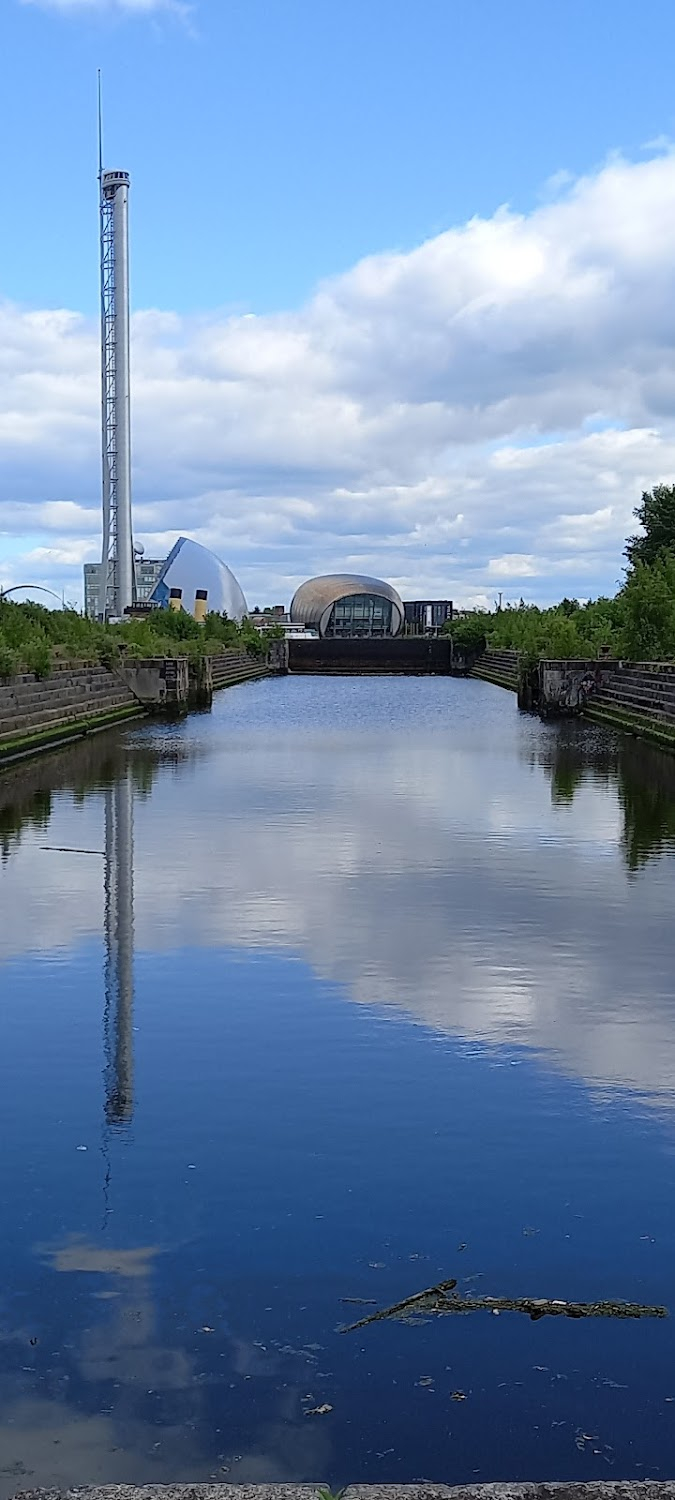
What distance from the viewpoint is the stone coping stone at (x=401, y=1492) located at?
3475 millimetres

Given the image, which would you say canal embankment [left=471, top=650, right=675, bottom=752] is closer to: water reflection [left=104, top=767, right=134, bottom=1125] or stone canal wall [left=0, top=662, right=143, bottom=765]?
stone canal wall [left=0, top=662, right=143, bottom=765]

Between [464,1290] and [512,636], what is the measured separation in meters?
72.2

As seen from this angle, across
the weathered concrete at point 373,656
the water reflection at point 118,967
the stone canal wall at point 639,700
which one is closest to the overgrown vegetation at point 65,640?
the water reflection at point 118,967

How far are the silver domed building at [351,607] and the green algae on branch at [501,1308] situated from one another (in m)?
145

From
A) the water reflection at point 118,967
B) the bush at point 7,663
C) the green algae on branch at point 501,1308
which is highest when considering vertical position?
the bush at point 7,663

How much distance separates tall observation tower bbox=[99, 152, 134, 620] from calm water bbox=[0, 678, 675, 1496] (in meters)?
83.4

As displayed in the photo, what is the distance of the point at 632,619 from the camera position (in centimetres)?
4234

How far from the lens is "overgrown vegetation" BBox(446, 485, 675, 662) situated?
1640 inches

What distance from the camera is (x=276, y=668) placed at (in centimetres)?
9719

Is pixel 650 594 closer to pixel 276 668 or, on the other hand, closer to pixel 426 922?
pixel 426 922

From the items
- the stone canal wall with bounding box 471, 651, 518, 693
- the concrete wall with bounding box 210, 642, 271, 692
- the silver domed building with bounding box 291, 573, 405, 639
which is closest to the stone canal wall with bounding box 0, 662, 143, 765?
the concrete wall with bounding box 210, 642, 271, 692

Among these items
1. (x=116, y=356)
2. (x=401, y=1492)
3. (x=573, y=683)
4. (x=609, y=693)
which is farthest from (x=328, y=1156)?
(x=116, y=356)

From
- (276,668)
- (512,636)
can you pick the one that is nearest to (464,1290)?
(512,636)

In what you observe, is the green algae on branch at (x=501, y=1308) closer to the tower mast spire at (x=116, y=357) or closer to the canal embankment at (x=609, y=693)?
the canal embankment at (x=609, y=693)
